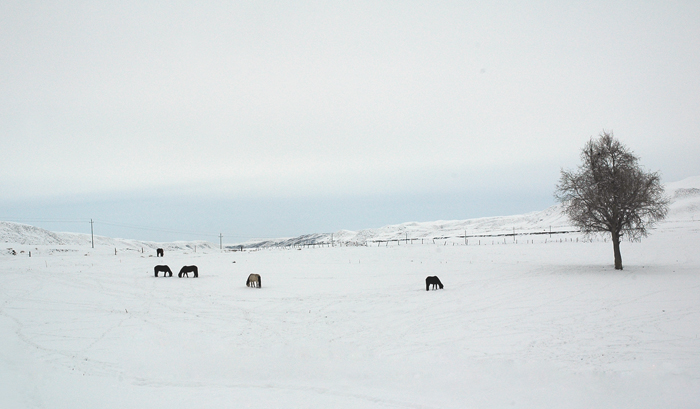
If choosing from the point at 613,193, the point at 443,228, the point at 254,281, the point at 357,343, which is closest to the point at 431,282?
the point at 357,343

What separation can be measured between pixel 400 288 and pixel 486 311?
6943 millimetres

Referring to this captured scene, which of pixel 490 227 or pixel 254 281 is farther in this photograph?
pixel 490 227

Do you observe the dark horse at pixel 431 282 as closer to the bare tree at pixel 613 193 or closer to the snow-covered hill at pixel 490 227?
the bare tree at pixel 613 193

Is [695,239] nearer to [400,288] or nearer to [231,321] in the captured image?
[400,288]

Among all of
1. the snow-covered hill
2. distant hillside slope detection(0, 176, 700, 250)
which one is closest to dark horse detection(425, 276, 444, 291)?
distant hillside slope detection(0, 176, 700, 250)

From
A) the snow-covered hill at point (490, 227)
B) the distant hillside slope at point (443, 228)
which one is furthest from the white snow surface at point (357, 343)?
the snow-covered hill at point (490, 227)

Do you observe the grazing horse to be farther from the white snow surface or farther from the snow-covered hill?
the snow-covered hill

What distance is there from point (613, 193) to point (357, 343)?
69.9 feet

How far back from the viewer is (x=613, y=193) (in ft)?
83.8

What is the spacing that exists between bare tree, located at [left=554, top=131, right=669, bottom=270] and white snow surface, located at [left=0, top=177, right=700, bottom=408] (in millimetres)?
3579

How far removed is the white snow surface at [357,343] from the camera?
8.95 m

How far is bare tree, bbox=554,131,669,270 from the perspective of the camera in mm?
25188

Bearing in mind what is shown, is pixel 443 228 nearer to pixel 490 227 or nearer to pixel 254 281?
pixel 490 227

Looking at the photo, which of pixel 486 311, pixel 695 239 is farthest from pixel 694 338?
pixel 695 239
